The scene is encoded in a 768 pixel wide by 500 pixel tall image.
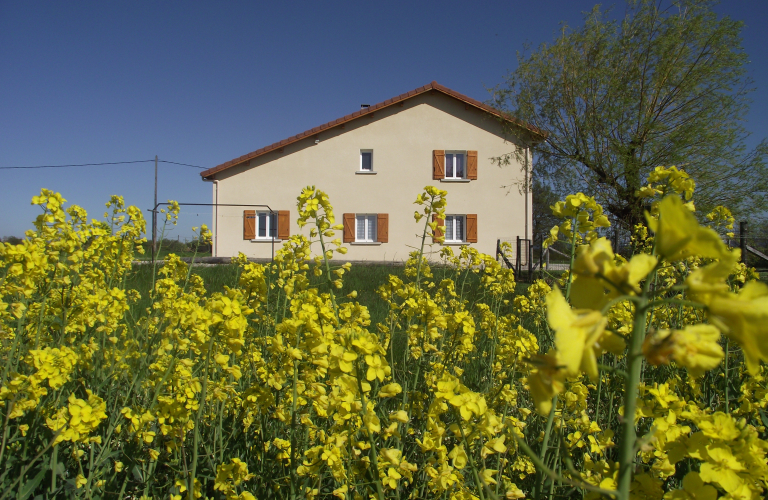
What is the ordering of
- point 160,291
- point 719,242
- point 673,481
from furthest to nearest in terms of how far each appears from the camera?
1. point 160,291
2. point 673,481
3. point 719,242

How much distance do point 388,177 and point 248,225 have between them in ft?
18.8

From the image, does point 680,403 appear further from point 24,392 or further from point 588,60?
point 588,60

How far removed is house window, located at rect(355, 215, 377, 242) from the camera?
18203 millimetres

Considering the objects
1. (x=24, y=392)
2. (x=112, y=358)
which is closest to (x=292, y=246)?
(x=112, y=358)

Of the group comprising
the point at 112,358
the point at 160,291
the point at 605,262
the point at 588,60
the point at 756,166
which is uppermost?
the point at 588,60

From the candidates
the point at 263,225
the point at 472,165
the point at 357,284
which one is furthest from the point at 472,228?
the point at 357,284

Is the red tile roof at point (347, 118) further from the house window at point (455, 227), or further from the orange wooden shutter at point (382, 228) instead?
the house window at point (455, 227)

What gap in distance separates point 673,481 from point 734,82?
1595cm

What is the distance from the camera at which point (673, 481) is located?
216cm

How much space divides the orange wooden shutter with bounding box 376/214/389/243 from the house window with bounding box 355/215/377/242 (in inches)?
12.2

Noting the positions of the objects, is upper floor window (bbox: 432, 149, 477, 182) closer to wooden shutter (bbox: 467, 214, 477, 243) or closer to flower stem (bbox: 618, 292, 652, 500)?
wooden shutter (bbox: 467, 214, 477, 243)

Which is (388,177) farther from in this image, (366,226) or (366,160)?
(366,226)

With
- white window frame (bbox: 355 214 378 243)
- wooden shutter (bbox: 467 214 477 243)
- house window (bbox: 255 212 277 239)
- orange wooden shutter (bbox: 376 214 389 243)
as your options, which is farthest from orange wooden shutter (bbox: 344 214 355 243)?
wooden shutter (bbox: 467 214 477 243)

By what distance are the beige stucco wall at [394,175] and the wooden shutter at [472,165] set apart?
232 mm
